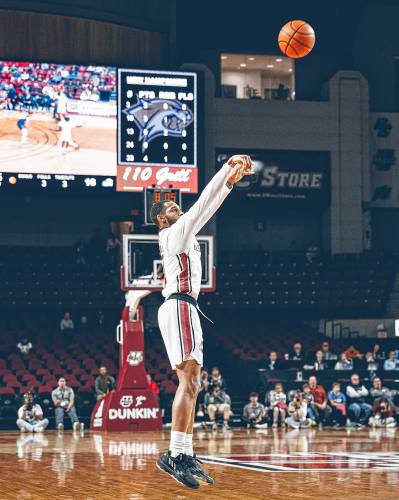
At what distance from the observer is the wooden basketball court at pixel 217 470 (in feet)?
22.8

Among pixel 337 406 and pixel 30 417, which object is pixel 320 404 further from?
pixel 30 417

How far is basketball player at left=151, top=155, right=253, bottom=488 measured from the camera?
710 centimetres

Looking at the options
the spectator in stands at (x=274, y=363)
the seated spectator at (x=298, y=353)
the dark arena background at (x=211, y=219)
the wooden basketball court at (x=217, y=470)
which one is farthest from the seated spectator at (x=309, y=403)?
the wooden basketball court at (x=217, y=470)

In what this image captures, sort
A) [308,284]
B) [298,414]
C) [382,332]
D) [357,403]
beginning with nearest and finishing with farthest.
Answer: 1. [298,414]
2. [357,403]
3. [382,332]
4. [308,284]

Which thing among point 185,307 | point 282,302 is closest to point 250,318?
point 282,302

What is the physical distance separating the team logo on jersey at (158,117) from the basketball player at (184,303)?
1796 centimetres

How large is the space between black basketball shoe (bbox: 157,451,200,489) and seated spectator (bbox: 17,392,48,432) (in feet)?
39.5

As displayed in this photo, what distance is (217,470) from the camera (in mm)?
8781

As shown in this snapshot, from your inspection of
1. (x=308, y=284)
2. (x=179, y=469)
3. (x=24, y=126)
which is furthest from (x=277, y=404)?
(x=179, y=469)

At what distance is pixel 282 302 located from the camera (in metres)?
27.1

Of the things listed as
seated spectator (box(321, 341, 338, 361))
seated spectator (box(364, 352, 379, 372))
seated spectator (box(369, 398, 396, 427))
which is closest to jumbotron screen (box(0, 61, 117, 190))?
seated spectator (box(321, 341, 338, 361))

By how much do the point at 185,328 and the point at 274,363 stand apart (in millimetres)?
15515

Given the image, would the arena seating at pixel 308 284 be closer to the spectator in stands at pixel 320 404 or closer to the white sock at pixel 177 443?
the spectator in stands at pixel 320 404

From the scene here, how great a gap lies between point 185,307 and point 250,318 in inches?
821
